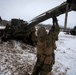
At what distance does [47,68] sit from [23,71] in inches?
87.5

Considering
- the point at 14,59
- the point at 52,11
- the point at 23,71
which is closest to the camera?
the point at 52,11

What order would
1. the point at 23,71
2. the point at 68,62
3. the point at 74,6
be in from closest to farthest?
1. the point at 74,6
2. the point at 23,71
3. the point at 68,62

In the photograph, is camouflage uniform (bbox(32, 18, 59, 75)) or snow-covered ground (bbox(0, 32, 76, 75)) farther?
snow-covered ground (bbox(0, 32, 76, 75))

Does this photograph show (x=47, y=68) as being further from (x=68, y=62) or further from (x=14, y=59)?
(x=68, y=62)

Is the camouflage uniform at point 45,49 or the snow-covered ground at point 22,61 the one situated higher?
the camouflage uniform at point 45,49

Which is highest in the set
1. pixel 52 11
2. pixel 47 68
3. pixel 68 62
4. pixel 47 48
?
pixel 52 11

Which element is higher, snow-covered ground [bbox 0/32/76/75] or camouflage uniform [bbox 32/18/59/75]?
camouflage uniform [bbox 32/18/59/75]

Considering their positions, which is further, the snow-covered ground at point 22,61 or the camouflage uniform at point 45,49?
the snow-covered ground at point 22,61

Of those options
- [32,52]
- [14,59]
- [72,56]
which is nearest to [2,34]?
[32,52]

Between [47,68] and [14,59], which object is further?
[14,59]

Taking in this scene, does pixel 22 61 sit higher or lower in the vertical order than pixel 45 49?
lower

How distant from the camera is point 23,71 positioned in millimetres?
8195

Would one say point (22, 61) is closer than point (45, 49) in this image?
No

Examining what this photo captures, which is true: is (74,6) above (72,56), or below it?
above
